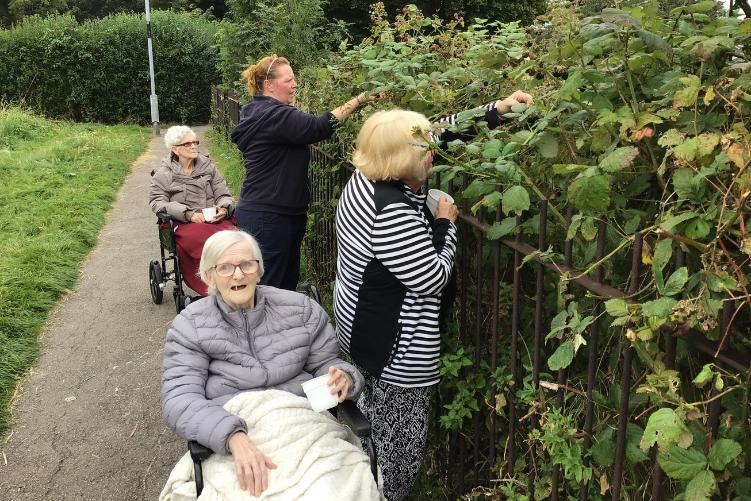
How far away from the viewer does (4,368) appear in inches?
199

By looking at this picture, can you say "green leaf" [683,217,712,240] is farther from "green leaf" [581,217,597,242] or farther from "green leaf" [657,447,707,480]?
"green leaf" [657,447,707,480]

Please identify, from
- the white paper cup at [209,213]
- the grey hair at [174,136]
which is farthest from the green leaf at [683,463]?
the grey hair at [174,136]

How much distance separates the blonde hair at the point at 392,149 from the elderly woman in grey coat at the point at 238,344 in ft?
2.39

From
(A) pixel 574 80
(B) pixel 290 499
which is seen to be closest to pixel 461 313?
(B) pixel 290 499

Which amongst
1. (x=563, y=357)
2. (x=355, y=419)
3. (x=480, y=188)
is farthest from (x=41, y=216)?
(x=563, y=357)

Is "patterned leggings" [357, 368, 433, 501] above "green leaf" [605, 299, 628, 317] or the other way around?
the other way around

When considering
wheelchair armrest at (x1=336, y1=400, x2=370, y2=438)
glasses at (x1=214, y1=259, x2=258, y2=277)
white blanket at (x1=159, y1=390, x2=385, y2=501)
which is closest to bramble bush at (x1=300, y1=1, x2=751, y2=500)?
wheelchair armrest at (x1=336, y1=400, x2=370, y2=438)

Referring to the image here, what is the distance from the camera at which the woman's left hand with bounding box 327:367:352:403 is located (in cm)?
284

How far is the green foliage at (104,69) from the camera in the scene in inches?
948

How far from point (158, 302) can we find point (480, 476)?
441 centimetres

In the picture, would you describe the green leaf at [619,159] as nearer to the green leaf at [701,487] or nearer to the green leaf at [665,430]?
the green leaf at [665,430]

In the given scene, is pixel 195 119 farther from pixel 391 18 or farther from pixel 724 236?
pixel 724 236

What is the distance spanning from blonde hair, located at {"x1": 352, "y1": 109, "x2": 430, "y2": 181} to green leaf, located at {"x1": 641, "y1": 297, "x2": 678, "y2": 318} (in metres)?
1.23

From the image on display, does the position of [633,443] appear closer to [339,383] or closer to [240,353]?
[339,383]
